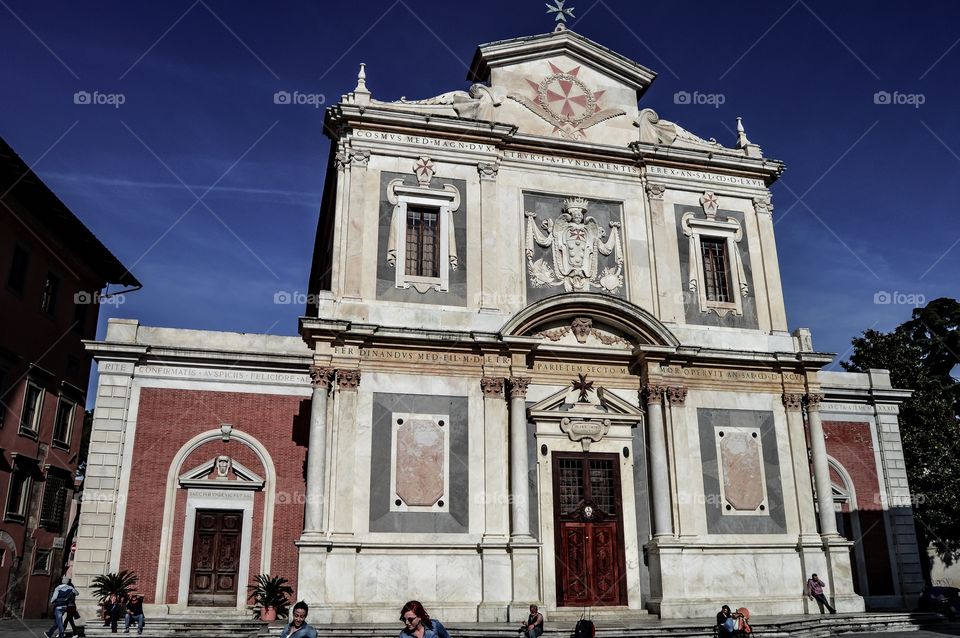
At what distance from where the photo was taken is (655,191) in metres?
22.0

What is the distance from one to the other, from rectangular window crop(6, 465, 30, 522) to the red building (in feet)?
0.10

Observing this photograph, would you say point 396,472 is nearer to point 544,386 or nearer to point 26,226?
point 544,386

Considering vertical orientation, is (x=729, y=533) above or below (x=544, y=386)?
below

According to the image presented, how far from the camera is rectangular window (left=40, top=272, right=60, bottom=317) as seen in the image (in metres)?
26.5

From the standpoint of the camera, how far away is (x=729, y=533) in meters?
19.4

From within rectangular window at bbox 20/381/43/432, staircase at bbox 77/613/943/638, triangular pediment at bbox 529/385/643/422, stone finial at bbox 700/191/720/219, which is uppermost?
stone finial at bbox 700/191/720/219

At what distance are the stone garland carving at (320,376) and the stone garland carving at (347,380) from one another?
0.85 feet

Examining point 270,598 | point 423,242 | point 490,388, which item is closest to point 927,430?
point 490,388

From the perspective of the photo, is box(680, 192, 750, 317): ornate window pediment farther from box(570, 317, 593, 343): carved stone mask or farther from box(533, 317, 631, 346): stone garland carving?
box(570, 317, 593, 343): carved stone mask

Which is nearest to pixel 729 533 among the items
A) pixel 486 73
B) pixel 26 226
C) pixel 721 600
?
pixel 721 600

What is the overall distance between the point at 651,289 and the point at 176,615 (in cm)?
1489

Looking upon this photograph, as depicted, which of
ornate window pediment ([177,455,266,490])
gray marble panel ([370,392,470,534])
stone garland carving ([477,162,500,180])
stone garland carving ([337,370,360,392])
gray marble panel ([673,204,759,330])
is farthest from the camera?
gray marble panel ([673,204,759,330])

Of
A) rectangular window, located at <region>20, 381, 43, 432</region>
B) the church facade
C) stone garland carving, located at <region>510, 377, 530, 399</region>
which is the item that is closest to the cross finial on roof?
the church facade

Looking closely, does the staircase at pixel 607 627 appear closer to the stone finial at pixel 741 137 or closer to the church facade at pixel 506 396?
the church facade at pixel 506 396
